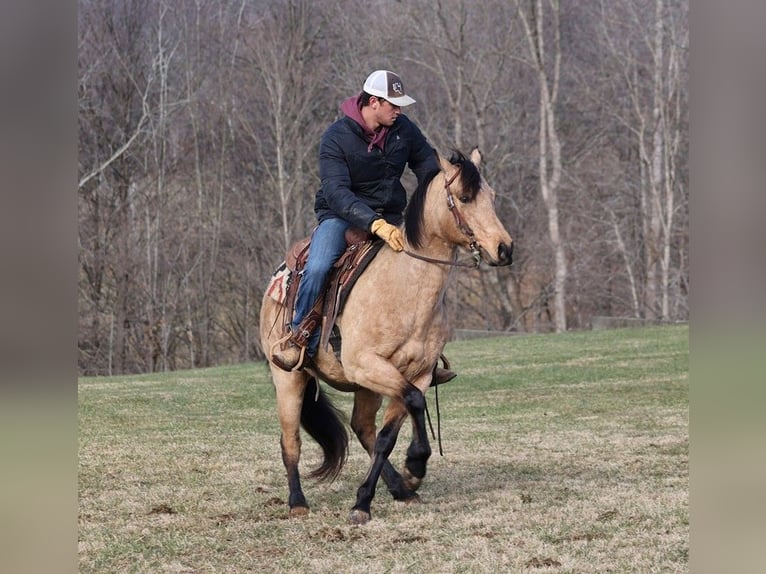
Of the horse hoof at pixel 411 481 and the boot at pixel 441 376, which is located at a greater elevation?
the boot at pixel 441 376

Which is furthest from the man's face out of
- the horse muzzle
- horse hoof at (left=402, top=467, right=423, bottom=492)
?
horse hoof at (left=402, top=467, right=423, bottom=492)

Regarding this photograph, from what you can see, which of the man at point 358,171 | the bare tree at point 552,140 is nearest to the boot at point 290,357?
the man at point 358,171

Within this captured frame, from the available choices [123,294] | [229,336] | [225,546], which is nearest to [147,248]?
[123,294]

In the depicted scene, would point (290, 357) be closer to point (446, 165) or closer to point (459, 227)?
point (459, 227)

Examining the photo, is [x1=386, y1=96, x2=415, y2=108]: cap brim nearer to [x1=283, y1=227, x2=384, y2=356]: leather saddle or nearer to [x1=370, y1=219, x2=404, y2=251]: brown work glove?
[x1=370, y1=219, x2=404, y2=251]: brown work glove

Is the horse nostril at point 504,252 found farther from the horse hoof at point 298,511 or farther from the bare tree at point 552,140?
the bare tree at point 552,140

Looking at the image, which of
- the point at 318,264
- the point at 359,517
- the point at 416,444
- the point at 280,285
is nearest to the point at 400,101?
the point at 318,264

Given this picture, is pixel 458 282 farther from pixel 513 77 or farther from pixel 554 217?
pixel 513 77

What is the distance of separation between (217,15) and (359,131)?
2566 cm

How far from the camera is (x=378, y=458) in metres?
6.58

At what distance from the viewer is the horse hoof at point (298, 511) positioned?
6.84m

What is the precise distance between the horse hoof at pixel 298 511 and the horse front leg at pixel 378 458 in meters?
0.45

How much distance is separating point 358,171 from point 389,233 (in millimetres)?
624

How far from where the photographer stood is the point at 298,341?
6883 millimetres
